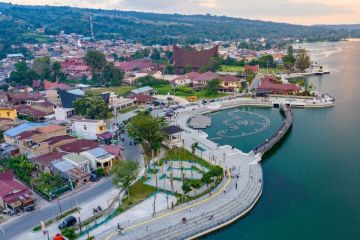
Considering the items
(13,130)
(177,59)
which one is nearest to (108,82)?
(177,59)

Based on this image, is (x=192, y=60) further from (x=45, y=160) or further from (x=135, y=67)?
(x=45, y=160)

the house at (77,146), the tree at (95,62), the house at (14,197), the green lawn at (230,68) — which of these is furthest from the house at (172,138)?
the green lawn at (230,68)

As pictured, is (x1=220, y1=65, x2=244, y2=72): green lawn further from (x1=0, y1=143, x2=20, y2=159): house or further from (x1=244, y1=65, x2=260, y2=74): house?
(x1=0, y1=143, x2=20, y2=159): house

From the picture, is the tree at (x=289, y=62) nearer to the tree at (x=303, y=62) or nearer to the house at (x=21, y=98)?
the tree at (x=303, y=62)

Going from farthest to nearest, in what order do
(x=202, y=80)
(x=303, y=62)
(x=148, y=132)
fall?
(x=303, y=62) → (x=202, y=80) → (x=148, y=132)

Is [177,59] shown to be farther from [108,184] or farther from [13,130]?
[108,184]

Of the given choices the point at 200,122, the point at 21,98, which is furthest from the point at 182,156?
the point at 21,98
